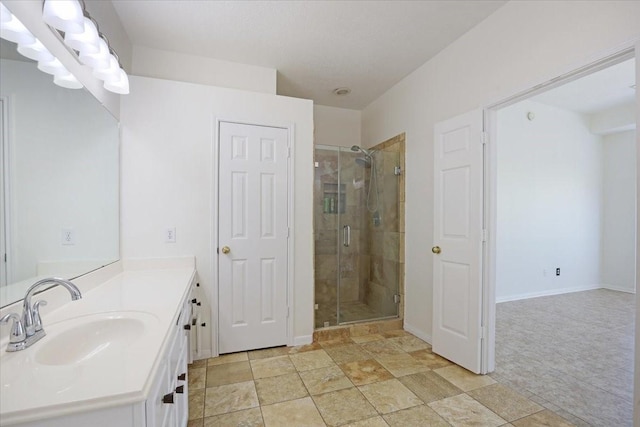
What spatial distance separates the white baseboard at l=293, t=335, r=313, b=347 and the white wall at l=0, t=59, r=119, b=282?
1.68m

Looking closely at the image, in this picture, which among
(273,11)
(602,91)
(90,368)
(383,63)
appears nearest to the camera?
(90,368)

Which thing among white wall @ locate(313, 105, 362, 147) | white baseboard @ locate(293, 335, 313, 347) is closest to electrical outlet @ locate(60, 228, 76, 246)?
white baseboard @ locate(293, 335, 313, 347)

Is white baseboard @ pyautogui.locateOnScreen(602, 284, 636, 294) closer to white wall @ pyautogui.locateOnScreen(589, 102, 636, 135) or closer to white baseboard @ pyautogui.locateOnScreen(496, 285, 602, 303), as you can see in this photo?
white baseboard @ pyautogui.locateOnScreen(496, 285, 602, 303)

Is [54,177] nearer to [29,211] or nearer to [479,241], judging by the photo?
[29,211]

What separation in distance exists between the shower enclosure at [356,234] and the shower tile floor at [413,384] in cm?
49

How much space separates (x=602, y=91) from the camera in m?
3.75

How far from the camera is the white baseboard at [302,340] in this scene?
106 inches

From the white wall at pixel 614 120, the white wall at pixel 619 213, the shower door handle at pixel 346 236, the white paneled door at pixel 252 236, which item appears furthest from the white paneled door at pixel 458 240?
the white wall at pixel 619 213

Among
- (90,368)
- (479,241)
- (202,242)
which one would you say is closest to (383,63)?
(479,241)

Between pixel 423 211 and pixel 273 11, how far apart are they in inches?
84.7

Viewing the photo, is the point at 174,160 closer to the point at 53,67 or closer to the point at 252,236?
the point at 252,236

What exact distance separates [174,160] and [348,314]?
2359mm

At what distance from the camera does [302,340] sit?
8.92 feet

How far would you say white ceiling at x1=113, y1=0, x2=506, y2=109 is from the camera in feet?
6.70
